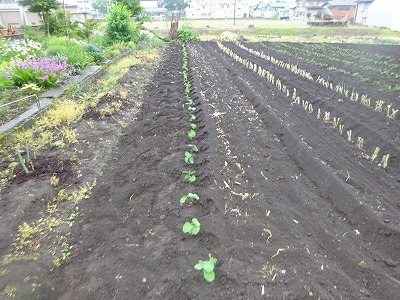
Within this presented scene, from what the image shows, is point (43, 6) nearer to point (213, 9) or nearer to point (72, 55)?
point (72, 55)

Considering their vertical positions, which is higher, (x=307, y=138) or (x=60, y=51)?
(x=60, y=51)

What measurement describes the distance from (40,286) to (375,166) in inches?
184

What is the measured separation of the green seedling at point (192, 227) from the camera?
2852 millimetres

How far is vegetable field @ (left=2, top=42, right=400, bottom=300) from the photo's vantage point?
98.5 inches

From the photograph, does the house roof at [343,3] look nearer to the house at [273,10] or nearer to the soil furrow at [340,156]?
the house at [273,10]

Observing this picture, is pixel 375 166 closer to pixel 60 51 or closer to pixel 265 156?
pixel 265 156

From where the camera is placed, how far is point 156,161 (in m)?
4.55

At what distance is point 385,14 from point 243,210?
43.6 metres

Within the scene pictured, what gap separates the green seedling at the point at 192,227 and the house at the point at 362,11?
52014 millimetres

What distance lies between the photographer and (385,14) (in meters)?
36.2

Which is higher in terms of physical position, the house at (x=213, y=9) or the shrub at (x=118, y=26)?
the house at (x=213, y=9)

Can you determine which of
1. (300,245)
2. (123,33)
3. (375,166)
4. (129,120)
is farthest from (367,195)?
(123,33)

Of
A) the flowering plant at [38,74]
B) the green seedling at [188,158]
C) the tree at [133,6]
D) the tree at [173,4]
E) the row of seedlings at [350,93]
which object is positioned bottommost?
the green seedling at [188,158]

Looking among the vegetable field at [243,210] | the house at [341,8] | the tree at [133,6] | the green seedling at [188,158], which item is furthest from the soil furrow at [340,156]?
the house at [341,8]
